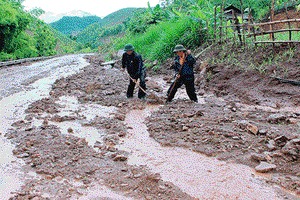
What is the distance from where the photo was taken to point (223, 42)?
959cm

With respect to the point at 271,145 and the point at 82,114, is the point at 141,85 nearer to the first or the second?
the point at 82,114

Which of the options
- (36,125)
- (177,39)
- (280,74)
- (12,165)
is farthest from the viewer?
(177,39)

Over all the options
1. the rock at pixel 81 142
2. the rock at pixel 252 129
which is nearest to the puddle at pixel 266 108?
the rock at pixel 252 129

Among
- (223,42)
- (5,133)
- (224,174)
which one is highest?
(223,42)

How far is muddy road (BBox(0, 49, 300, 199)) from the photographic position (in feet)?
9.50

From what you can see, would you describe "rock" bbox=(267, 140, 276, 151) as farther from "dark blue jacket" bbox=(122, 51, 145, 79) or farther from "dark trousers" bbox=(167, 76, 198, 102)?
"dark blue jacket" bbox=(122, 51, 145, 79)

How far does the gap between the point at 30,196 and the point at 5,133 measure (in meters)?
2.24

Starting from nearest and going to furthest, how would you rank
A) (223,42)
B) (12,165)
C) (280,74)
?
(12,165)
(280,74)
(223,42)

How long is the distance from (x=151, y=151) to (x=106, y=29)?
62676mm

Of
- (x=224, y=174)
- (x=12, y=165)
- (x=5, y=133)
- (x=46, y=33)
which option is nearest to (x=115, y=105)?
(x=5, y=133)

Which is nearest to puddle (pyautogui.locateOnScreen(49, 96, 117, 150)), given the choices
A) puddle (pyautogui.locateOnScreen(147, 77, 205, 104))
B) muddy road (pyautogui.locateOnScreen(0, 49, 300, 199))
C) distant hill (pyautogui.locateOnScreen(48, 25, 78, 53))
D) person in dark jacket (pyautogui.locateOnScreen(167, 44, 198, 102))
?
muddy road (pyautogui.locateOnScreen(0, 49, 300, 199))

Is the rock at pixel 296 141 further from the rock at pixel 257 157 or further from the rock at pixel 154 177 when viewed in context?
the rock at pixel 154 177

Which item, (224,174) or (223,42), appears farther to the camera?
(223,42)

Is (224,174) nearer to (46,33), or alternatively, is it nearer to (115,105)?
(115,105)
